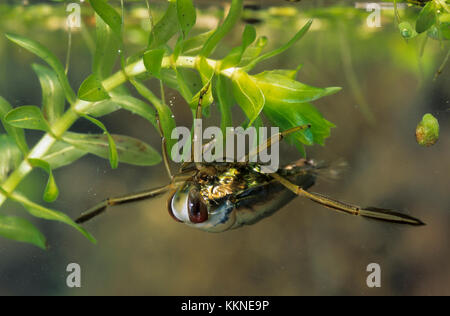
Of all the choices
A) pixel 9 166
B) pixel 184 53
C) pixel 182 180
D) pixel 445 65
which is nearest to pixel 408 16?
pixel 445 65

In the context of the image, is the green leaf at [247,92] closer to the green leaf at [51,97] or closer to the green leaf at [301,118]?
the green leaf at [301,118]

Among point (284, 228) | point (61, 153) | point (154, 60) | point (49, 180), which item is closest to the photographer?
point (154, 60)

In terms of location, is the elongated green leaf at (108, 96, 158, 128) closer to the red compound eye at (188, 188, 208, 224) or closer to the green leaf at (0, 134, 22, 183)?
the red compound eye at (188, 188, 208, 224)

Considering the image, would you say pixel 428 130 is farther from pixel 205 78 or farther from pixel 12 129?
pixel 12 129

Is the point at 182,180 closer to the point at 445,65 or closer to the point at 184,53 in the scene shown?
the point at 184,53

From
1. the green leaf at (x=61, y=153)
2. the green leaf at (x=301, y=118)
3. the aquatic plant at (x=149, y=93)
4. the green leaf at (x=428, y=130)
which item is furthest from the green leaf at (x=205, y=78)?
the green leaf at (x=428, y=130)

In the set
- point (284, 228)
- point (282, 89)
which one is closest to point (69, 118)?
point (282, 89)

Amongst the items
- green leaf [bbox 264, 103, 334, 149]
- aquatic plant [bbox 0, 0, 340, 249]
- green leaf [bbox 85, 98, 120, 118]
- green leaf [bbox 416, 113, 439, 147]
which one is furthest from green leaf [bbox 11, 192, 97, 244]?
green leaf [bbox 416, 113, 439, 147]
